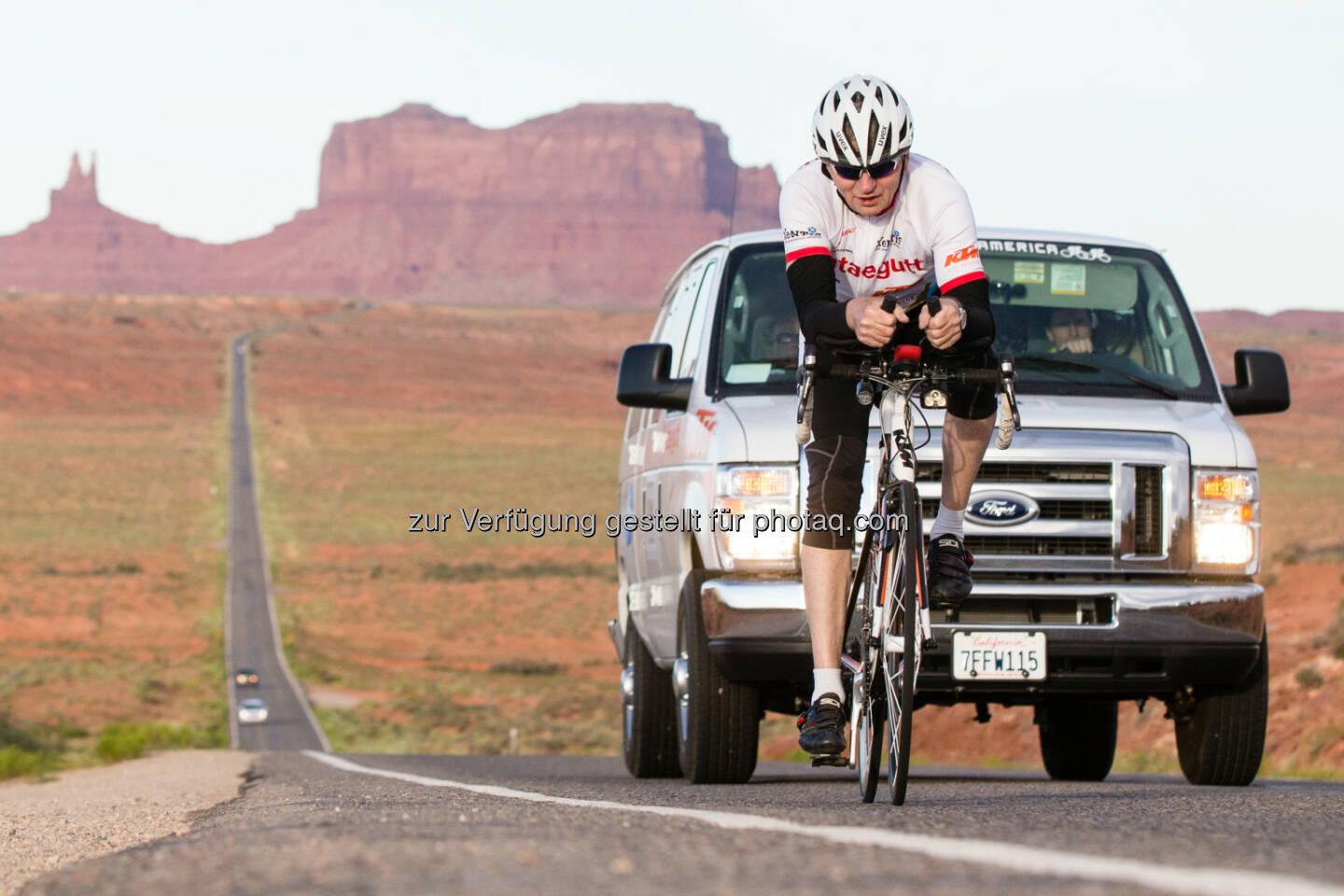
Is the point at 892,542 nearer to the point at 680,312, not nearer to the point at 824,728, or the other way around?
the point at 824,728

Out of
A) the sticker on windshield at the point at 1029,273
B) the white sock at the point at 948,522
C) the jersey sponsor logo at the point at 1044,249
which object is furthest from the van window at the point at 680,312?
the white sock at the point at 948,522

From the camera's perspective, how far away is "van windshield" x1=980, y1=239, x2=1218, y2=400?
7840mm

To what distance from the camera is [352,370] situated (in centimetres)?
11256

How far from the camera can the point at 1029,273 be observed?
8070 mm

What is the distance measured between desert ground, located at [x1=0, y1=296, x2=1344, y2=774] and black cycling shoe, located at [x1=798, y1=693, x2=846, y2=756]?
7819 millimetres

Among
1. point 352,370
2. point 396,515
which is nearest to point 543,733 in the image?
point 396,515

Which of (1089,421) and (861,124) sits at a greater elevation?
(861,124)

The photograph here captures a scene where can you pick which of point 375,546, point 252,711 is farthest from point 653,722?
point 375,546

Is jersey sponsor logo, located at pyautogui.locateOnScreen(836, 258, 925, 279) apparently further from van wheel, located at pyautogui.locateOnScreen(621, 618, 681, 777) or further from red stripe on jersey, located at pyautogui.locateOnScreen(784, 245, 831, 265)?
van wheel, located at pyautogui.locateOnScreen(621, 618, 681, 777)

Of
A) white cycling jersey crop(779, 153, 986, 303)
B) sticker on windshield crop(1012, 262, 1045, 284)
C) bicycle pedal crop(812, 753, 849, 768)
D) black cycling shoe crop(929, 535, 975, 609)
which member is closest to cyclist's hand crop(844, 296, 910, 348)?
white cycling jersey crop(779, 153, 986, 303)

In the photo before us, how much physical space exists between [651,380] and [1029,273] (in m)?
1.75

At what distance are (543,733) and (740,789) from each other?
26.0m

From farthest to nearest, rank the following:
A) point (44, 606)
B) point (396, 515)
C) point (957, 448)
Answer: point (396, 515)
point (44, 606)
point (957, 448)

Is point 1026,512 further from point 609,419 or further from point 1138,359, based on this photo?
point 609,419
